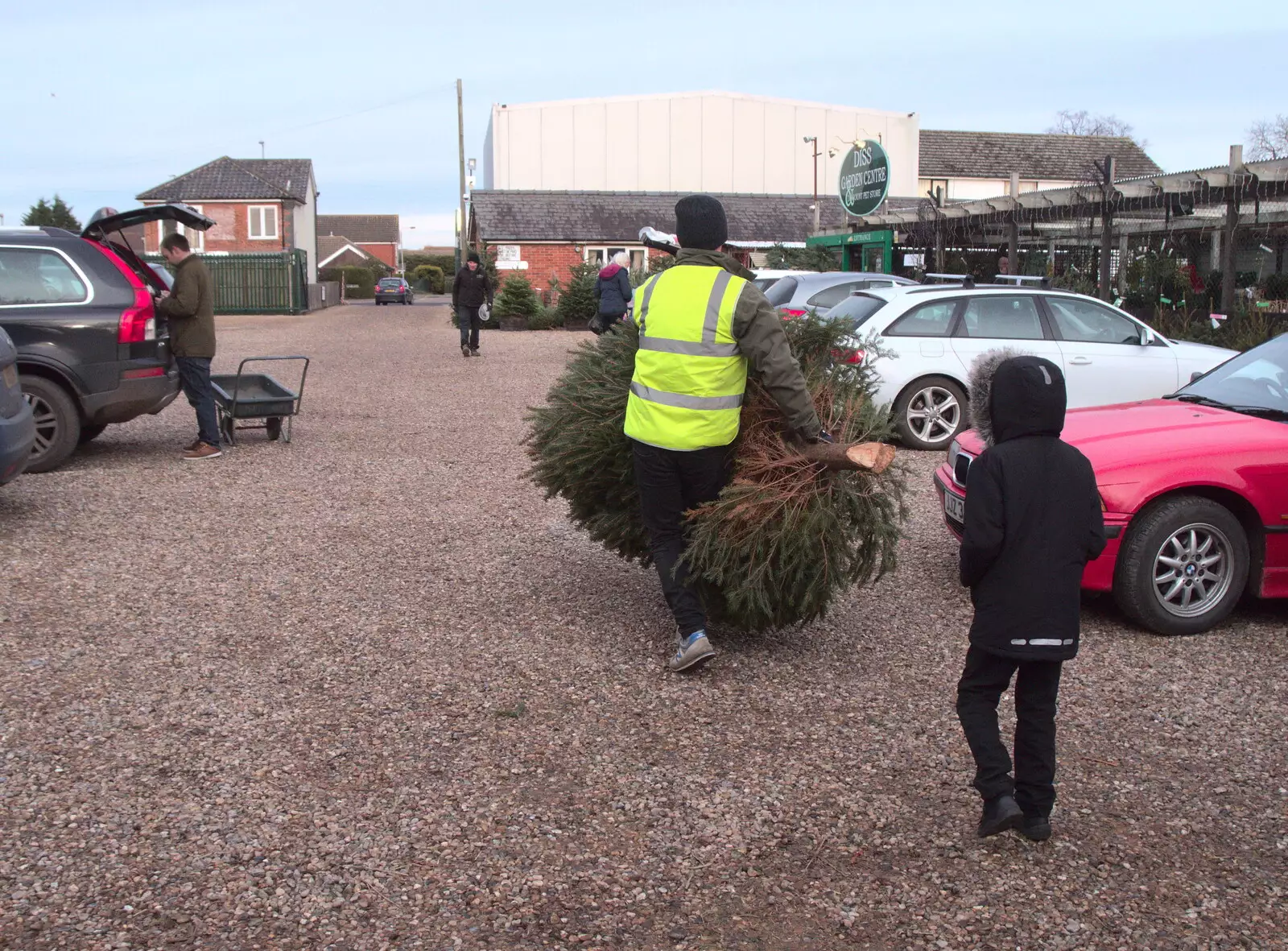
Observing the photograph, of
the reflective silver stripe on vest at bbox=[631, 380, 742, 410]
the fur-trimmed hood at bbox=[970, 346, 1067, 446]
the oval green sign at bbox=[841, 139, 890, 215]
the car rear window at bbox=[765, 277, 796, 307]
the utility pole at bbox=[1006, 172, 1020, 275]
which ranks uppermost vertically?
the oval green sign at bbox=[841, 139, 890, 215]

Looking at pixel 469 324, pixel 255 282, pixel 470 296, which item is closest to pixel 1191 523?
pixel 470 296

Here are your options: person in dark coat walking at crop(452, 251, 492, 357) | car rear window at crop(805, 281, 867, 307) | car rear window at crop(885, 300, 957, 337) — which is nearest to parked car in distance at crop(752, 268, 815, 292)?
car rear window at crop(805, 281, 867, 307)

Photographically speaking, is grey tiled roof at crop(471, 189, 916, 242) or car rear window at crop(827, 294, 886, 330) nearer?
car rear window at crop(827, 294, 886, 330)

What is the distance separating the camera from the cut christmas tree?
5.20 m

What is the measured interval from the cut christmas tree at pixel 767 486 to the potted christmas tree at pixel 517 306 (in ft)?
90.3

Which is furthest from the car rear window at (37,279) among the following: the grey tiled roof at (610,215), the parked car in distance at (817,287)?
the grey tiled roof at (610,215)

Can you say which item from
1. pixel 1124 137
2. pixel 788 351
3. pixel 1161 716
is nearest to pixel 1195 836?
pixel 1161 716

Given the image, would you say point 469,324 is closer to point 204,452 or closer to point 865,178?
point 865,178

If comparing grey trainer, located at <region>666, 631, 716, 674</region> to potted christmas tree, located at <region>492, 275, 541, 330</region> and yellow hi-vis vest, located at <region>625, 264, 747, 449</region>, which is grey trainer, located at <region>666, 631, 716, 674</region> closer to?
yellow hi-vis vest, located at <region>625, 264, 747, 449</region>

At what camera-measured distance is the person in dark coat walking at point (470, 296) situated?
21.3 metres

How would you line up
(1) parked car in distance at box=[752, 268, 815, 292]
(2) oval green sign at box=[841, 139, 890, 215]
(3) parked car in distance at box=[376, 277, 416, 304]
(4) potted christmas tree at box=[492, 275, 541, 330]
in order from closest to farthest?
(1) parked car in distance at box=[752, 268, 815, 292]
(2) oval green sign at box=[841, 139, 890, 215]
(4) potted christmas tree at box=[492, 275, 541, 330]
(3) parked car in distance at box=[376, 277, 416, 304]

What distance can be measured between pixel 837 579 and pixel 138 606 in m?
3.43

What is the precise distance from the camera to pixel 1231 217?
15.9 m

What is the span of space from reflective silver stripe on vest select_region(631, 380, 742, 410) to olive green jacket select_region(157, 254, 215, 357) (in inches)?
241
